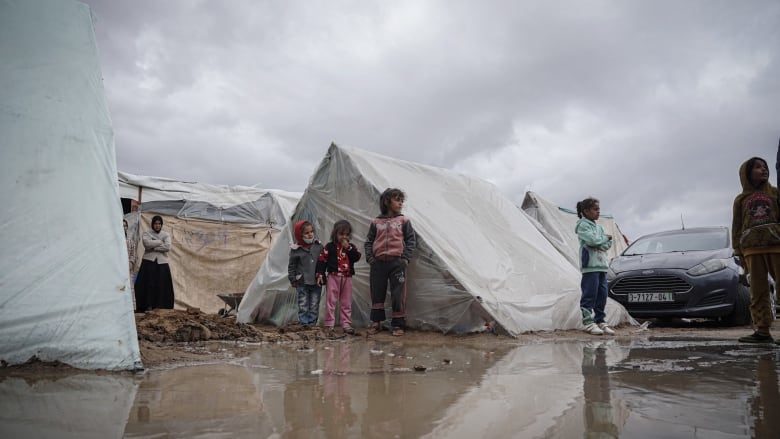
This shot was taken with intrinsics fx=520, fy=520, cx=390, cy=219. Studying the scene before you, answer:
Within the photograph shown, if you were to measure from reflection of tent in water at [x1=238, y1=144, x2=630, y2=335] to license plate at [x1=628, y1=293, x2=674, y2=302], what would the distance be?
31 cm

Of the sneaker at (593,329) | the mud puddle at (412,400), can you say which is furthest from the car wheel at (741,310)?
the mud puddle at (412,400)

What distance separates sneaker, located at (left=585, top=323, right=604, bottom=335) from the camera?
538cm

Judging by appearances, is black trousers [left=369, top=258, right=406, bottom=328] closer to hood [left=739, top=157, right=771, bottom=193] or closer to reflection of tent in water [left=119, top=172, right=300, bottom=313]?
hood [left=739, top=157, right=771, bottom=193]

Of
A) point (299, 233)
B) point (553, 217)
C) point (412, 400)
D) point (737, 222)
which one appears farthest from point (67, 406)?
point (553, 217)

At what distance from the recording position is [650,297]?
6527 mm

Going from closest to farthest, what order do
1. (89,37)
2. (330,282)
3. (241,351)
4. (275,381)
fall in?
(275,381), (89,37), (241,351), (330,282)

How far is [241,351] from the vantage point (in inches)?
150

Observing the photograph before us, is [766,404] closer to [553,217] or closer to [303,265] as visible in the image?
[303,265]

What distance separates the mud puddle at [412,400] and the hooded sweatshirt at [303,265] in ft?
8.66

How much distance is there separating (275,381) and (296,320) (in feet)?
12.8

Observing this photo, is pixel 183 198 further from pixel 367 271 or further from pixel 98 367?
pixel 98 367

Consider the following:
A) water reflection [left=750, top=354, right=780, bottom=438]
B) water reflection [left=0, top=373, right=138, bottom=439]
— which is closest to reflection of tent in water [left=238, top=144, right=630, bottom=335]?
water reflection [left=750, top=354, right=780, bottom=438]

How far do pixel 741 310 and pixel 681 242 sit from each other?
1393 mm

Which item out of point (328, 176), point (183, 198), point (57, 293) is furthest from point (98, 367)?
point (183, 198)
